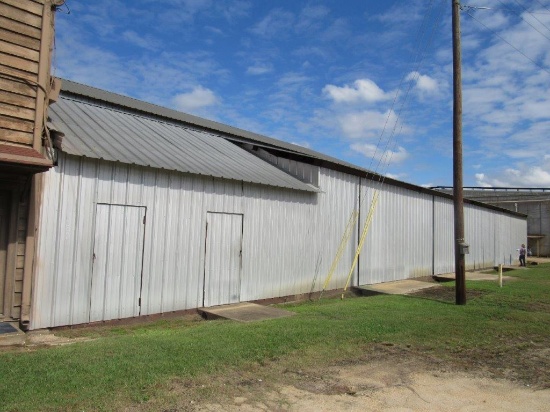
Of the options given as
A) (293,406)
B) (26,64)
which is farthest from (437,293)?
(26,64)

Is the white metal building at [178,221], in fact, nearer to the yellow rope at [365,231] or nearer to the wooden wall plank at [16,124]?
the yellow rope at [365,231]

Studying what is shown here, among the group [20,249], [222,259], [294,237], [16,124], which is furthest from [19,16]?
[294,237]

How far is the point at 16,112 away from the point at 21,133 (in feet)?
1.09

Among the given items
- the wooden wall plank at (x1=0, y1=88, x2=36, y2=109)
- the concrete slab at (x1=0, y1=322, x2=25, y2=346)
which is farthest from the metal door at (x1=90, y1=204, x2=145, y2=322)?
the wooden wall plank at (x1=0, y1=88, x2=36, y2=109)

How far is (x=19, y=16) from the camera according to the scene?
6957 millimetres

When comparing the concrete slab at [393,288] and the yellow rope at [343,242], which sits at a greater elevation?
the yellow rope at [343,242]

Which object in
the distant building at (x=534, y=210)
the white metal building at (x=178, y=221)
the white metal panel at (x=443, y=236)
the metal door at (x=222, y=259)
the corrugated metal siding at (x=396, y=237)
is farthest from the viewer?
the distant building at (x=534, y=210)

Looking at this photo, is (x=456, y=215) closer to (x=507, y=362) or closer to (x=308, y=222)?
(x=308, y=222)

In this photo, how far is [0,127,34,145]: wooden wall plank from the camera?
665cm

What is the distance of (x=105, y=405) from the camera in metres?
4.16

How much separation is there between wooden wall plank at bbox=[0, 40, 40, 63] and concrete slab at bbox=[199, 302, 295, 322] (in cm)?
601

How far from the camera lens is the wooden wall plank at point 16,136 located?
6652 millimetres

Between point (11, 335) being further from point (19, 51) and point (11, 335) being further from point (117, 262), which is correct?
point (19, 51)

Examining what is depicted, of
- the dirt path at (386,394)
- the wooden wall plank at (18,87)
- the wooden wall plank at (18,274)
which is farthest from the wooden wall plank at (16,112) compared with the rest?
the dirt path at (386,394)
